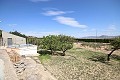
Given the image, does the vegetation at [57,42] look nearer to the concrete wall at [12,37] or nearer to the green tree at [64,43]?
the green tree at [64,43]

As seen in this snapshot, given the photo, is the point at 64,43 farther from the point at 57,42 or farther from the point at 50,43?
the point at 50,43

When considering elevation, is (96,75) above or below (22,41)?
below

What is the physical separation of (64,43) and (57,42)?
46.9 inches

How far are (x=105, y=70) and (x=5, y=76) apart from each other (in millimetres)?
10708

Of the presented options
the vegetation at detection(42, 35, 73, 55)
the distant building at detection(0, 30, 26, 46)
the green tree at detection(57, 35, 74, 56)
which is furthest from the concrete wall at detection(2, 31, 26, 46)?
the green tree at detection(57, 35, 74, 56)

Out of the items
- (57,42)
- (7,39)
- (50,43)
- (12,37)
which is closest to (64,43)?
(57,42)

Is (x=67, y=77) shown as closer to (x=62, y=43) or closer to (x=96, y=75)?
(x=96, y=75)

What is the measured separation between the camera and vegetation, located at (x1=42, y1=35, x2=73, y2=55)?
89.8ft

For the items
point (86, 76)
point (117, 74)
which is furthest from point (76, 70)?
point (117, 74)

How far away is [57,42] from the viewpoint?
27703mm

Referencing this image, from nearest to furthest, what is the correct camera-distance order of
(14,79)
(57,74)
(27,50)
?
(14,79) → (57,74) → (27,50)

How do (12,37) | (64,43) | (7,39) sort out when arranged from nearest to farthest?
1. (64,43)
2. (7,39)
3. (12,37)

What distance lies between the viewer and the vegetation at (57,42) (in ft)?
89.8

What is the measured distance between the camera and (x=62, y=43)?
27.7 metres
